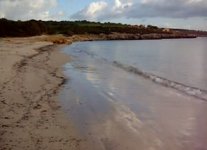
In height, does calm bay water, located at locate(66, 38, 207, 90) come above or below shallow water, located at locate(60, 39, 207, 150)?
below

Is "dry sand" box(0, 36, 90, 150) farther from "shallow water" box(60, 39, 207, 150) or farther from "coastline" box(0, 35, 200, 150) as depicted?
"shallow water" box(60, 39, 207, 150)

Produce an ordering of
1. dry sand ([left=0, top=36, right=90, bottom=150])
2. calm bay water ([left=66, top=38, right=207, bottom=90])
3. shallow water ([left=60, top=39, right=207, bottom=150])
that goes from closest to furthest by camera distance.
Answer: dry sand ([left=0, top=36, right=90, bottom=150]) < shallow water ([left=60, top=39, right=207, bottom=150]) < calm bay water ([left=66, top=38, right=207, bottom=90])

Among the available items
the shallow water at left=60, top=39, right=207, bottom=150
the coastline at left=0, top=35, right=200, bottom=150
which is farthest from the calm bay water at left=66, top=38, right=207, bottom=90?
the coastline at left=0, top=35, right=200, bottom=150

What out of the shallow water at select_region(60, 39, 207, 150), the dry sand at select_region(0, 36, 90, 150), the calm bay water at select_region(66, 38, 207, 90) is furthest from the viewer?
the calm bay water at select_region(66, 38, 207, 90)

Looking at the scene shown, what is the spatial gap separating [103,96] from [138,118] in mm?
4079

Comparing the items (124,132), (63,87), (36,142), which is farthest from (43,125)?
(63,87)

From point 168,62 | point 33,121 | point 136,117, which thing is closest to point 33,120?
point 33,121

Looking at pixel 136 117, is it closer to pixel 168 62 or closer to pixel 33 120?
pixel 33 120

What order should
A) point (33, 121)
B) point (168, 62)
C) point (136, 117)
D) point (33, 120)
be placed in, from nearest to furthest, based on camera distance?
point (33, 121) < point (33, 120) < point (136, 117) < point (168, 62)

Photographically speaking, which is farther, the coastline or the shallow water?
the shallow water

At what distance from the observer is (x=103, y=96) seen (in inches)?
606

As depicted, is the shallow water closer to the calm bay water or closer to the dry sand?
the dry sand

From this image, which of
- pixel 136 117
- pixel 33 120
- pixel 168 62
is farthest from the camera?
pixel 168 62

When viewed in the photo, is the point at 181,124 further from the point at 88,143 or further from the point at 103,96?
the point at 103,96
